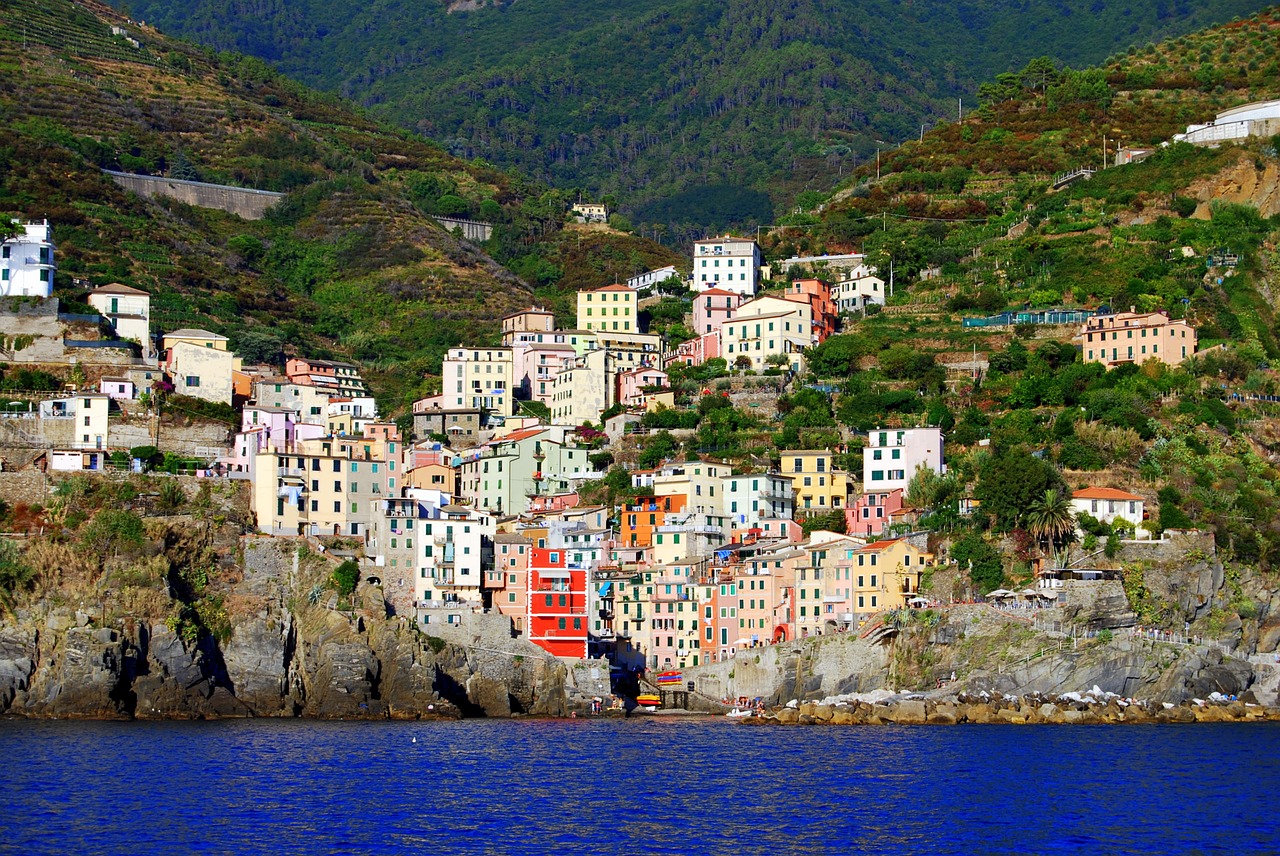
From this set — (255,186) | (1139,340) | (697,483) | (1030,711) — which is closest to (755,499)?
(697,483)

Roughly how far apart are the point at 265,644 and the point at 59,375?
22.9 metres

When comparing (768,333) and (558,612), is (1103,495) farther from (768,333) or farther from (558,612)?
(768,333)

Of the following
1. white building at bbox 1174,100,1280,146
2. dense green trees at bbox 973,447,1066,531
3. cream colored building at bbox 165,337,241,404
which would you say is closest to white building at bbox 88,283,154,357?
cream colored building at bbox 165,337,241,404

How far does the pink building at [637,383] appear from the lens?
3944 inches

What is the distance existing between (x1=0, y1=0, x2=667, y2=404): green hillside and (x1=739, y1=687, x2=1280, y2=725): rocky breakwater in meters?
44.6

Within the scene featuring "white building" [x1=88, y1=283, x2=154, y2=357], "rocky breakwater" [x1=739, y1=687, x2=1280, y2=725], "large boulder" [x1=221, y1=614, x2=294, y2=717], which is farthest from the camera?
"white building" [x1=88, y1=283, x2=154, y2=357]

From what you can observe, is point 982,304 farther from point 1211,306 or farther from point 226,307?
point 226,307

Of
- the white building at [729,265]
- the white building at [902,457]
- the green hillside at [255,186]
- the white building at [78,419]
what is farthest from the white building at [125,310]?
the white building at [902,457]

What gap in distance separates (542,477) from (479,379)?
12.5 m

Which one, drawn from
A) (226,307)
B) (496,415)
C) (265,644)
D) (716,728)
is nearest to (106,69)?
(226,307)

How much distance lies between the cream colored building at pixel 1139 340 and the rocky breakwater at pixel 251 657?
34803mm

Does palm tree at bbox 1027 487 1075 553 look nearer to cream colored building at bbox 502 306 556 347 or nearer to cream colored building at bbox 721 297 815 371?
cream colored building at bbox 721 297 815 371

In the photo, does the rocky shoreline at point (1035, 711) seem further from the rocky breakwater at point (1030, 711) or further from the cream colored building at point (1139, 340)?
the cream colored building at point (1139, 340)

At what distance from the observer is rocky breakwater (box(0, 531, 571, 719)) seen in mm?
70625
